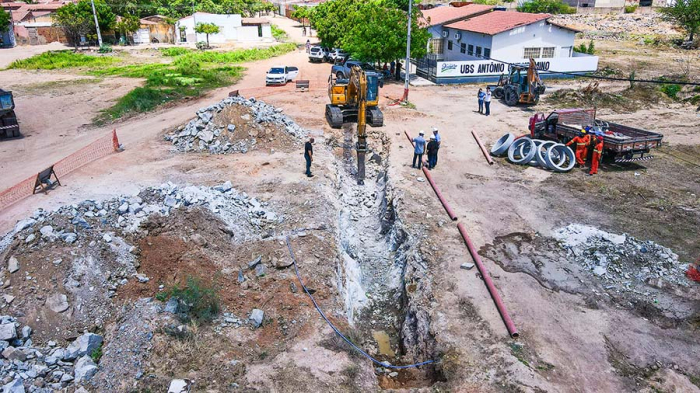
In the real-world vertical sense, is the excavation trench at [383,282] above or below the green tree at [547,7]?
below

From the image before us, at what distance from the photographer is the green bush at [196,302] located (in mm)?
10586

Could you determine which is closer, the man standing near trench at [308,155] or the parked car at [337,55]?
the man standing near trench at [308,155]

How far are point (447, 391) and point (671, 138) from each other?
21.0 metres

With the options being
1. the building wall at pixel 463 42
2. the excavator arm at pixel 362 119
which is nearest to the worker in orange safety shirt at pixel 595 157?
the excavator arm at pixel 362 119

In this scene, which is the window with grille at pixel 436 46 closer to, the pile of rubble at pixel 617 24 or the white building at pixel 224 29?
the pile of rubble at pixel 617 24

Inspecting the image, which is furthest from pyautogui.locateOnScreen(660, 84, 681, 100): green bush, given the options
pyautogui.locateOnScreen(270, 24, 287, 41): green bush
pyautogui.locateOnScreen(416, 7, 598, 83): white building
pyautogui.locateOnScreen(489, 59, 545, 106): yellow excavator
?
pyautogui.locateOnScreen(270, 24, 287, 41): green bush

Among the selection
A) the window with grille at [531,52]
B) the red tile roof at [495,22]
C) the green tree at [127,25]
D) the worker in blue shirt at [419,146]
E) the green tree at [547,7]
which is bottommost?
the worker in blue shirt at [419,146]

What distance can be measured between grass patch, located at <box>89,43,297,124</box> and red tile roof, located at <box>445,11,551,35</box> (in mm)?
19129

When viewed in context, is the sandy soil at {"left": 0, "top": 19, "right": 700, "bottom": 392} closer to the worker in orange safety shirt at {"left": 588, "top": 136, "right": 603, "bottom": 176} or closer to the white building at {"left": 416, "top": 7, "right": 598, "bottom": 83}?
the worker in orange safety shirt at {"left": 588, "top": 136, "right": 603, "bottom": 176}

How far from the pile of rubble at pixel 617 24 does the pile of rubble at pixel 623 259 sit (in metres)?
53.7

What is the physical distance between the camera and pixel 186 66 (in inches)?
1684

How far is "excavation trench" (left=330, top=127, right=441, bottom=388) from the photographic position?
430 inches

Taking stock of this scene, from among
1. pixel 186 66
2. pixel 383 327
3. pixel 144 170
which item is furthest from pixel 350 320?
pixel 186 66

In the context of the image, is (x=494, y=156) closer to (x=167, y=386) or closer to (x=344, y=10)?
(x=167, y=386)
